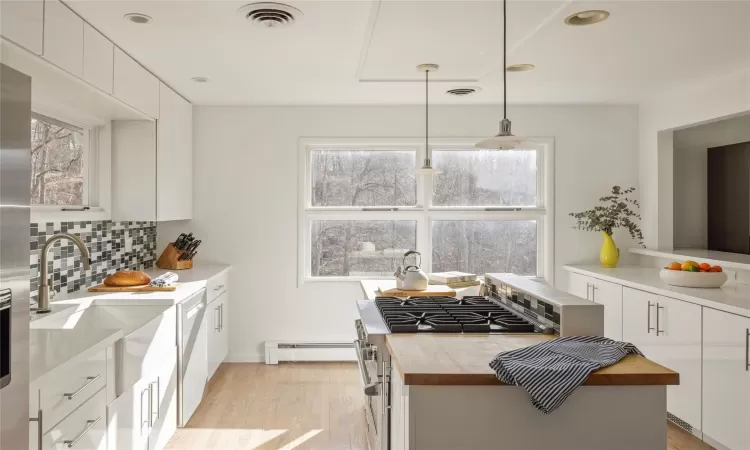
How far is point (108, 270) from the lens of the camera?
4012 millimetres

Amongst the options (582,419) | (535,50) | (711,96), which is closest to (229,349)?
(535,50)

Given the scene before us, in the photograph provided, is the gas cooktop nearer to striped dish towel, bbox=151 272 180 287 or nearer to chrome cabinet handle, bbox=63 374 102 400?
chrome cabinet handle, bbox=63 374 102 400

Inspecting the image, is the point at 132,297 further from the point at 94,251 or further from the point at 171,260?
the point at 171,260

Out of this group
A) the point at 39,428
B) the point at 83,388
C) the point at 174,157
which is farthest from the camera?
the point at 174,157

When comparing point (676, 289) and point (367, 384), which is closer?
point (367, 384)

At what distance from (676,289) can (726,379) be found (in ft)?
2.12

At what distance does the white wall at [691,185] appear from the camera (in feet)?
15.8

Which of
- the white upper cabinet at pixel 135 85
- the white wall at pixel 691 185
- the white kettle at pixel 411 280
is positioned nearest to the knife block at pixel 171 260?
the white upper cabinet at pixel 135 85

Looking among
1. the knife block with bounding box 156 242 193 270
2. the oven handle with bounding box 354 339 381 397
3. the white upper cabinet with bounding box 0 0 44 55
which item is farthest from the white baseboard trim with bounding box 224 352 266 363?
the white upper cabinet with bounding box 0 0 44 55

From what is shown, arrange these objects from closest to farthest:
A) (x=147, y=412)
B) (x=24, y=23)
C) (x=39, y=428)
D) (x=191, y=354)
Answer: (x=39, y=428)
(x=24, y=23)
(x=147, y=412)
(x=191, y=354)

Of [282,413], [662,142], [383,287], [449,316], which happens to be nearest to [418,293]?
[383,287]

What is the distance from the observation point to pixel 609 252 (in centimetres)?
483

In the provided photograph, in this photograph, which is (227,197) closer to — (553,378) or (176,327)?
(176,327)

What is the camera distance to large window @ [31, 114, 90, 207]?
3229 mm
